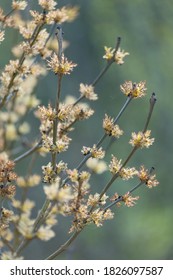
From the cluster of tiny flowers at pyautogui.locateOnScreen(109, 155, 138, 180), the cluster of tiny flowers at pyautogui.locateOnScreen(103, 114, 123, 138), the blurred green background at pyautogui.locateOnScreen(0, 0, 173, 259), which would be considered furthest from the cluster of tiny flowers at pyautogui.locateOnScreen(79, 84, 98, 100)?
the blurred green background at pyautogui.locateOnScreen(0, 0, 173, 259)

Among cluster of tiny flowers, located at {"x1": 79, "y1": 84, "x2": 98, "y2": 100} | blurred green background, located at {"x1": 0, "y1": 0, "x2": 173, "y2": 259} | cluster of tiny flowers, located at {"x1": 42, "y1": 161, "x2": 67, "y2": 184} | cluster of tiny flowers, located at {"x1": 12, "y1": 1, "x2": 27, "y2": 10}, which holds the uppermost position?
blurred green background, located at {"x1": 0, "y1": 0, "x2": 173, "y2": 259}

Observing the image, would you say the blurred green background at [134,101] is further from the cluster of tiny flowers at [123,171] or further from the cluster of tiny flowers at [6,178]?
the cluster of tiny flowers at [6,178]

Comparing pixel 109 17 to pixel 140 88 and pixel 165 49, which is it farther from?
pixel 140 88

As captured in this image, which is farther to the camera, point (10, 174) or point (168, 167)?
point (168, 167)

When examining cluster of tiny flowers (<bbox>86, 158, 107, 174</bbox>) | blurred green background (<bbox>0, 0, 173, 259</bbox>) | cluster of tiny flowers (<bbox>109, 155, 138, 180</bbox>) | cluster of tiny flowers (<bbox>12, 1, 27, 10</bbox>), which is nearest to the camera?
cluster of tiny flowers (<bbox>86, 158, 107, 174</bbox>)

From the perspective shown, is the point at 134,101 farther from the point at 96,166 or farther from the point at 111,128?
the point at 96,166

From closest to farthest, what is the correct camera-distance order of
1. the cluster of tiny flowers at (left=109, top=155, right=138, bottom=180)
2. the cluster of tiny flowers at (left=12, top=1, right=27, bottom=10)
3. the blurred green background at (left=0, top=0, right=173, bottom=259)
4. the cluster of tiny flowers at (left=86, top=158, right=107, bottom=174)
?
1. the cluster of tiny flowers at (left=86, top=158, right=107, bottom=174)
2. the cluster of tiny flowers at (left=109, top=155, right=138, bottom=180)
3. the cluster of tiny flowers at (left=12, top=1, right=27, bottom=10)
4. the blurred green background at (left=0, top=0, right=173, bottom=259)

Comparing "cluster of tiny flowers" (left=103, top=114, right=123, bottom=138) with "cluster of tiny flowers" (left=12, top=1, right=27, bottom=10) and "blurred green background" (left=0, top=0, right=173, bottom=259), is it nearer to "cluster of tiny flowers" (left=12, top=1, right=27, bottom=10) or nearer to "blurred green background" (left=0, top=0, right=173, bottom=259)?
"cluster of tiny flowers" (left=12, top=1, right=27, bottom=10)
